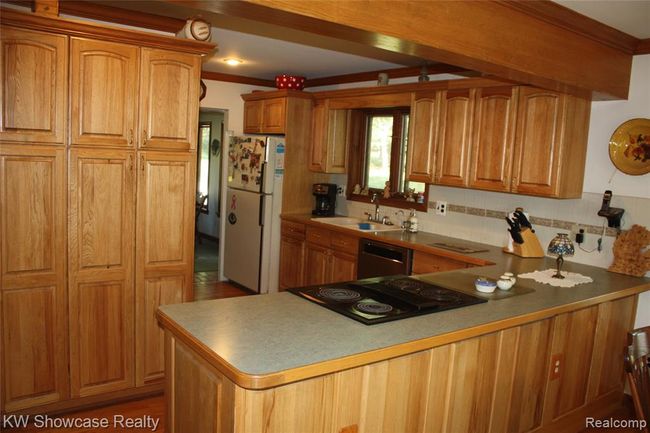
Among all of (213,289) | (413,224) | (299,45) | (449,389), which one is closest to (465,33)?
(449,389)

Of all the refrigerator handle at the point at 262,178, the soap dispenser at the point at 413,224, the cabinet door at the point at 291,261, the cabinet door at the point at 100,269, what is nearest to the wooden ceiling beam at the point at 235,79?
the refrigerator handle at the point at 262,178

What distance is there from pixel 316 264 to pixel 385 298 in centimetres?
274

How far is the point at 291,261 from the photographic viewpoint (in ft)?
18.3

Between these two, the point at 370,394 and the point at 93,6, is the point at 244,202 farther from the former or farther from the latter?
the point at 370,394

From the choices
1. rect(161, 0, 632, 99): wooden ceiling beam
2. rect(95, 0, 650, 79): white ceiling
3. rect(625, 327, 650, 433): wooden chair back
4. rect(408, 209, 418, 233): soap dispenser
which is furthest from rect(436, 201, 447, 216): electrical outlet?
rect(625, 327, 650, 433): wooden chair back

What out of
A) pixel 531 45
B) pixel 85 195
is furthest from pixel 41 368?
pixel 531 45

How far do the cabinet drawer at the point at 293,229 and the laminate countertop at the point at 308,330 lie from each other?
269 cm

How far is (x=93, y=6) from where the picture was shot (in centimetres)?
316

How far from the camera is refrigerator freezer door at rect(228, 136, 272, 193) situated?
551cm

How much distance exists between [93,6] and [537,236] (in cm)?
345

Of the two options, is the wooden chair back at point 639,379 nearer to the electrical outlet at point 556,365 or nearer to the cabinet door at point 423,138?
the electrical outlet at point 556,365

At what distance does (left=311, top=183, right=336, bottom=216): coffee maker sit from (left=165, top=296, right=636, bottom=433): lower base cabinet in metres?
3.13

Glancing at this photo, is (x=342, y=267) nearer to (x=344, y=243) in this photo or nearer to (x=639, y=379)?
(x=344, y=243)

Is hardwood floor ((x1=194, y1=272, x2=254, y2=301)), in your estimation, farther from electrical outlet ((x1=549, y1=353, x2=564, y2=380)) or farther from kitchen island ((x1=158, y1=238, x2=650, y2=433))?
electrical outlet ((x1=549, y1=353, x2=564, y2=380))
